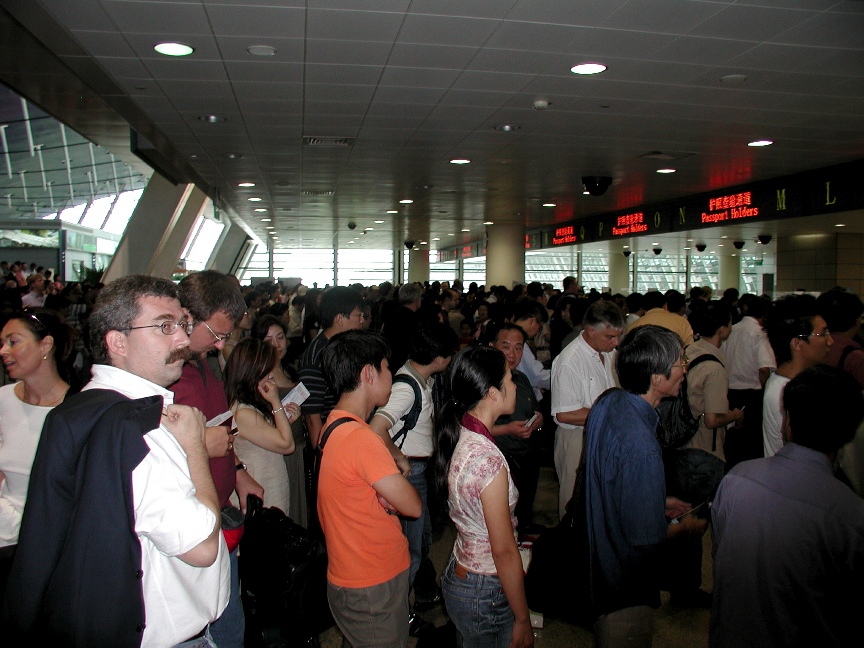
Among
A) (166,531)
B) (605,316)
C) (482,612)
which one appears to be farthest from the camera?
(605,316)

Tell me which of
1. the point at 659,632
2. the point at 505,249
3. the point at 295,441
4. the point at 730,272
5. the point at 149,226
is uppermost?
the point at 149,226

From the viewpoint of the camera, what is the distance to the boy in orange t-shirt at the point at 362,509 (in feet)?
7.50

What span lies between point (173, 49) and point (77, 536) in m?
4.53

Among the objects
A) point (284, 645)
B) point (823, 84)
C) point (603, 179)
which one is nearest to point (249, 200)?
point (603, 179)

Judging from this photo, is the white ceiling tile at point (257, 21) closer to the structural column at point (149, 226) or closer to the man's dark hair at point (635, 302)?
the man's dark hair at point (635, 302)

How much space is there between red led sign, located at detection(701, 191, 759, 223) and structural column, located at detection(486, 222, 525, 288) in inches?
267

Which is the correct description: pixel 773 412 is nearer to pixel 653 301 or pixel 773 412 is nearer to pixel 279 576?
pixel 279 576

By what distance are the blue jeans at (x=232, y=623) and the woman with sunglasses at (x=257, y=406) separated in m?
0.61

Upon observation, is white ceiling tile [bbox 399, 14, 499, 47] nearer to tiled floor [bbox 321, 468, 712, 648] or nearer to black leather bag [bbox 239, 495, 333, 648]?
black leather bag [bbox 239, 495, 333, 648]

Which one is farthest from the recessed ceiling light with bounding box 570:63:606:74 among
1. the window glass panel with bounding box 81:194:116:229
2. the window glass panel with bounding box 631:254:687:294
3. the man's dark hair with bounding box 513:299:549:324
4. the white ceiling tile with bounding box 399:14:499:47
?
the window glass panel with bounding box 81:194:116:229

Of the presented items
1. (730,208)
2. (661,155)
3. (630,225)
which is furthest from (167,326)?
(630,225)

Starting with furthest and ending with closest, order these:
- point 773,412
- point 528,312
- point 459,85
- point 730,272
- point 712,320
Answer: point 730,272
point 459,85
point 528,312
point 712,320
point 773,412

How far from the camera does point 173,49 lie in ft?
16.3

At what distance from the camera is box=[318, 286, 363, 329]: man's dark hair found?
4.19 m
